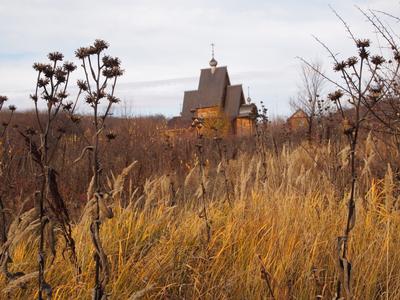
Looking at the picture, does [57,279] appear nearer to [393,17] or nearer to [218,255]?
[218,255]

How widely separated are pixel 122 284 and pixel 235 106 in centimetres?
4442

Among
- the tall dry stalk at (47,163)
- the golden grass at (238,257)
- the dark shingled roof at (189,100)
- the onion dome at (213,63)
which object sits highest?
the onion dome at (213,63)

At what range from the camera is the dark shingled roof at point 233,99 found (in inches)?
1832

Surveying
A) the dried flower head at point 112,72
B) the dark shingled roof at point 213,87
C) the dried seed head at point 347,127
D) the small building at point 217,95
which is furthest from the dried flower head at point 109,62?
the dark shingled roof at point 213,87

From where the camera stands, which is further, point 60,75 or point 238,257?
point 238,257

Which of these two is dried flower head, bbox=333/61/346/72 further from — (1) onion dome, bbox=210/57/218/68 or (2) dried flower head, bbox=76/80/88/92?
(1) onion dome, bbox=210/57/218/68

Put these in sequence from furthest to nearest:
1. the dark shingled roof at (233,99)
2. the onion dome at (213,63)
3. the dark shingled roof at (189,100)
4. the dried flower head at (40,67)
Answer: the onion dome at (213,63), the dark shingled roof at (189,100), the dark shingled roof at (233,99), the dried flower head at (40,67)

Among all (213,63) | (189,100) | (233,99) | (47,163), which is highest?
(213,63)

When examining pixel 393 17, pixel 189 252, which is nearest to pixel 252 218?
pixel 189 252

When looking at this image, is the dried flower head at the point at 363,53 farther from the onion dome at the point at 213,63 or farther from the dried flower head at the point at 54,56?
the onion dome at the point at 213,63

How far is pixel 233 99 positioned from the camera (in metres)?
47.5

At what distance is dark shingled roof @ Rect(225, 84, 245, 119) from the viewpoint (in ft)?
153

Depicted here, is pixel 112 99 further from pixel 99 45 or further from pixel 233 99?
pixel 233 99

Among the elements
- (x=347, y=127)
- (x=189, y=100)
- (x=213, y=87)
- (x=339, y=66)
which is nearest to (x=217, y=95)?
(x=213, y=87)
